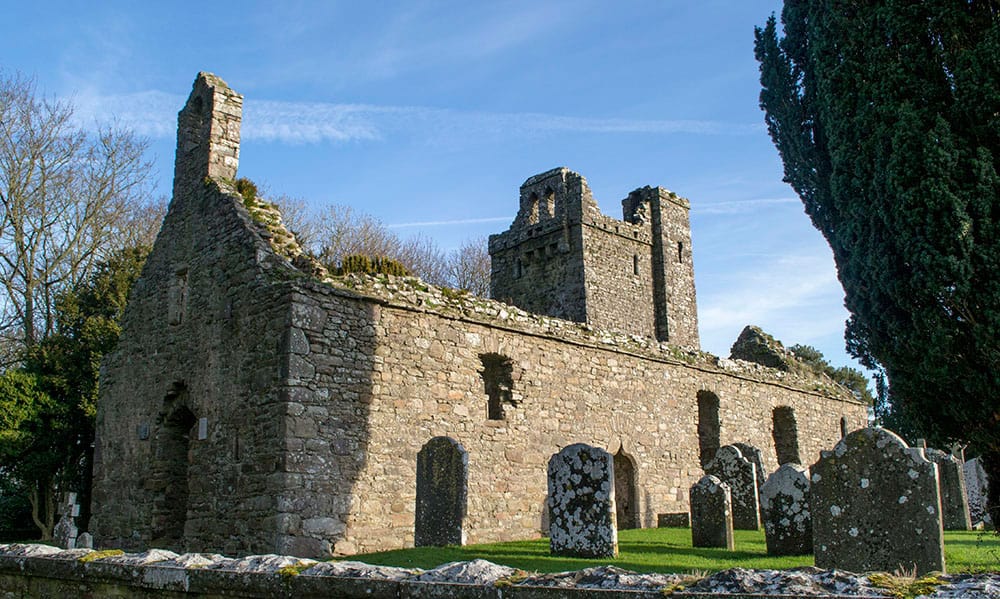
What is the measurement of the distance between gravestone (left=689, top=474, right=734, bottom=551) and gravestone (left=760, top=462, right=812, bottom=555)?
0.98m

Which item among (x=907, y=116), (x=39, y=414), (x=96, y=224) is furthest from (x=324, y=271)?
(x=96, y=224)

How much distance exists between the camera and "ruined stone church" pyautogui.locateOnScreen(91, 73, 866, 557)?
11891mm

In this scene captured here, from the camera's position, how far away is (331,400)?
12.1 metres

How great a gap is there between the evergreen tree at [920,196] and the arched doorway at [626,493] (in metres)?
6.75

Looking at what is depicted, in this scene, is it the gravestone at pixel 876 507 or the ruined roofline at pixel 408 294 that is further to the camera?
the ruined roofline at pixel 408 294

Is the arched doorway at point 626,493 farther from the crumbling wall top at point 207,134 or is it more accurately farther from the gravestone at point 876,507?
the crumbling wall top at point 207,134

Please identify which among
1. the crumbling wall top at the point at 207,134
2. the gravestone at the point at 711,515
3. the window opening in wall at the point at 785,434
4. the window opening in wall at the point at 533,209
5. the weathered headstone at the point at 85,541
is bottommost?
the weathered headstone at the point at 85,541

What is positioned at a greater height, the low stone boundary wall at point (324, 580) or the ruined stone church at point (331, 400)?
the ruined stone church at point (331, 400)

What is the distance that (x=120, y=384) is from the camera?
634 inches

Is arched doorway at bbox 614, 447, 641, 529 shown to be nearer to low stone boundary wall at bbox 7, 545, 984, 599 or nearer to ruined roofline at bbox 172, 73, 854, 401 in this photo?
ruined roofline at bbox 172, 73, 854, 401

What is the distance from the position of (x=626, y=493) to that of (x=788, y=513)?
23.8 ft

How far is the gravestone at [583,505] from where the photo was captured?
33.2ft

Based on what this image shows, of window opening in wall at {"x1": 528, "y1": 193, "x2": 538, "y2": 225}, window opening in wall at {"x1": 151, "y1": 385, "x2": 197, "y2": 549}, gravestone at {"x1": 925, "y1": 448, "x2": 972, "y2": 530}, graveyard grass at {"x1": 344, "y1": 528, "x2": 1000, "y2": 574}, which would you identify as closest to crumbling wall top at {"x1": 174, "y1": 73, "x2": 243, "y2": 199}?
window opening in wall at {"x1": 151, "y1": 385, "x2": 197, "y2": 549}

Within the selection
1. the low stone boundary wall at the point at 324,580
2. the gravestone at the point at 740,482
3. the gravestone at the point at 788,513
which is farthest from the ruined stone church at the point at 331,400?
the low stone boundary wall at the point at 324,580
